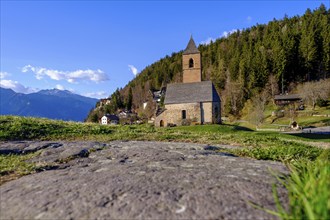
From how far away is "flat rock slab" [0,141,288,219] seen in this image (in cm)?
371

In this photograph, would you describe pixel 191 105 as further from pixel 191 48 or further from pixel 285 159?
pixel 285 159

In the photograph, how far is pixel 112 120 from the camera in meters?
109

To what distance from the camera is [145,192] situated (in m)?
4.36

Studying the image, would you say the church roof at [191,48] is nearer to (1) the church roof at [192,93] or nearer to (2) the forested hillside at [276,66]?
(1) the church roof at [192,93]

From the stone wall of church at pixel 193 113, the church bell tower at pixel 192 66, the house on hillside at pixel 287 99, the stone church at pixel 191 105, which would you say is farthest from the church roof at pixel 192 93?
the house on hillside at pixel 287 99

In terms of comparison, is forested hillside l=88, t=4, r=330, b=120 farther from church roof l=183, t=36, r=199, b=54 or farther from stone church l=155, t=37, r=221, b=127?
stone church l=155, t=37, r=221, b=127

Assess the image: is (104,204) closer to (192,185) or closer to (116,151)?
(192,185)

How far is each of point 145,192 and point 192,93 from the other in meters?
45.4

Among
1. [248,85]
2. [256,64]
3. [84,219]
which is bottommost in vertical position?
[84,219]

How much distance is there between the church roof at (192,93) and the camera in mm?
48375

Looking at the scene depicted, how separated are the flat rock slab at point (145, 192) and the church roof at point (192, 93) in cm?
4202

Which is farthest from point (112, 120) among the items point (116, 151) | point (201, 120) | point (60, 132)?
point (116, 151)

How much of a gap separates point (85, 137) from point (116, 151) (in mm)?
6857

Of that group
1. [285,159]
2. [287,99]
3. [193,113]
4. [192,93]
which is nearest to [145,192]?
[285,159]
